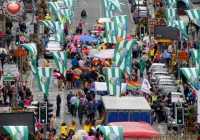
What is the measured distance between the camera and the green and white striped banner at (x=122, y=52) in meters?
80.9

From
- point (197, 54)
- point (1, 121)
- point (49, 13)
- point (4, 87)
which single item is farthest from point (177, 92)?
point (49, 13)

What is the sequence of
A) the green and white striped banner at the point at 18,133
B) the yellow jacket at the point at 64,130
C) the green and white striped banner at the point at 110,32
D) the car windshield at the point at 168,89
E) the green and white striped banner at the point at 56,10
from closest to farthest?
the green and white striped banner at the point at 18,133 → the yellow jacket at the point at 64,130 → the car windshield at the point at 168,89 → the green and white striped banner at the point at 110,32 → the green and white striped banner at the point at 56,10

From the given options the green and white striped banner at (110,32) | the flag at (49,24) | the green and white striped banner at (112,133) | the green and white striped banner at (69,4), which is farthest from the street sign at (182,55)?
the green and white striped banner at (69,4)

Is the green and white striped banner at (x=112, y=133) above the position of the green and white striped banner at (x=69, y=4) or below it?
below

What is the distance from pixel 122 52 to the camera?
81.4m

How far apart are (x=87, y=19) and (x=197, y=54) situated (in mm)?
37987

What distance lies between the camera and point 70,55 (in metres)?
95.1

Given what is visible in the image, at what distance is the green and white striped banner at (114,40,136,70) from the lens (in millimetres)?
80938

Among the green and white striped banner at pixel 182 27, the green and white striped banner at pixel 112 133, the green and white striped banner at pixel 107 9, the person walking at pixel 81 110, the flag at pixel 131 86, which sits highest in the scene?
the green and white striped banner at pixel 107 9

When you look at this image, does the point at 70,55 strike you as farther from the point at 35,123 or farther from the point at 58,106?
the point at 35,123

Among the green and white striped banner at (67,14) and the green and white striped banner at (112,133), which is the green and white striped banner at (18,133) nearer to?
the green and white striped banner at (112,133)

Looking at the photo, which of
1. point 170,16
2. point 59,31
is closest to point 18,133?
point 59,31

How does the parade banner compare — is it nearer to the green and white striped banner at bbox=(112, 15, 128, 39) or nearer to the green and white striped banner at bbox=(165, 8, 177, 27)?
the green and white striped banner at bbox=(165, 8, 177, 27)

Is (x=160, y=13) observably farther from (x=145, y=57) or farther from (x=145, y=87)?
(x=145, y=87)
